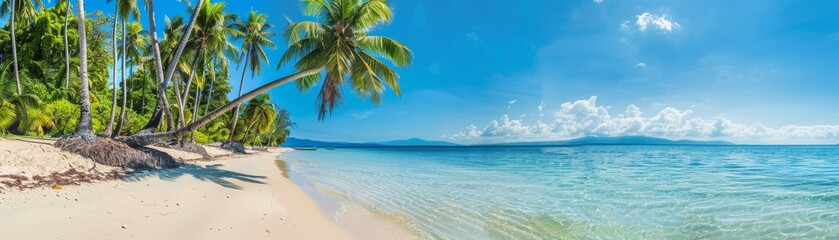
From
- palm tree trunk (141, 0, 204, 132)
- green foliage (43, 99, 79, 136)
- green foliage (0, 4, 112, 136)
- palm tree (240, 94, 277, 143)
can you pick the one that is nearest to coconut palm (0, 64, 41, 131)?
green foliage (0, 4, 112, 136)

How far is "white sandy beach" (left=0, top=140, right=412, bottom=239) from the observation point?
407 cm

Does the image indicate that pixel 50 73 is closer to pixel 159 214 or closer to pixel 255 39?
pixel 255 39

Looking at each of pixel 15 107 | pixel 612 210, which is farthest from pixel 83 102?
pixel 612 210

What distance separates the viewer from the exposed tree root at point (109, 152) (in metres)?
9.06

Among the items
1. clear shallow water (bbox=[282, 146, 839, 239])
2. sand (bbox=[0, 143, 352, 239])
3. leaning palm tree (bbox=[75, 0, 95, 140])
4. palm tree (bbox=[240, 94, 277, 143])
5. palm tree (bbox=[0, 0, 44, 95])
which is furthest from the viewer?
palm tree (bbox=[240, 94, 277, 143])

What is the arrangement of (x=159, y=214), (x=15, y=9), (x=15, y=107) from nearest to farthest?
1. (x=159, y=214)
2. (x=15, y=107)
3. (x=15, y=9)

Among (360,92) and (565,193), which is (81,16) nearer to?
(360,92)

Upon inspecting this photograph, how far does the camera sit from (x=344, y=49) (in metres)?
11.7

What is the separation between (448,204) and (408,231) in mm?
2459

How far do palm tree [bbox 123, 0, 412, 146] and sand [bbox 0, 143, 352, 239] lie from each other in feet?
14.9

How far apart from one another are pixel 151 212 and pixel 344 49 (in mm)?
7515

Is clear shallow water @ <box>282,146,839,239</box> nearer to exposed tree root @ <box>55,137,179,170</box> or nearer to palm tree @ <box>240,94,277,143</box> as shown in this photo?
exposed tree root @ <box>55,137,179,170</box>

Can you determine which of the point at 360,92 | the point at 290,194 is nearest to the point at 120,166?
the point at 290,194

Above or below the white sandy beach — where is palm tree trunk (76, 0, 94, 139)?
above
